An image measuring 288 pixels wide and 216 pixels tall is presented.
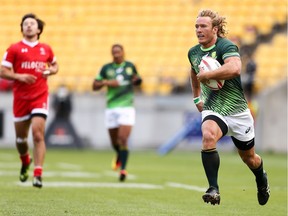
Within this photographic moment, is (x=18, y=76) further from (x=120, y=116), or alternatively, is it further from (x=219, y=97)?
(x=219, y=97)

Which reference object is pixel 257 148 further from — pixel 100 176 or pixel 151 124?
pixel 100 176

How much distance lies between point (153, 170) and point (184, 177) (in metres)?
1.85

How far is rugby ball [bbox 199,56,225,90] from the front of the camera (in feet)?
28.1

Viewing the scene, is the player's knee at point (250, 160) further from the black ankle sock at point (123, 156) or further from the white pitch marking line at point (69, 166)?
the white pitch marking line at point (69, 166)

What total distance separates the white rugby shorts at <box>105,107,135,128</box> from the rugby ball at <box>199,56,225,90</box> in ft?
21.2

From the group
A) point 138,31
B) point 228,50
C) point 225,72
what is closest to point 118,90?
point 228,50

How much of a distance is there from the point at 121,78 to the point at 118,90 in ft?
0.77

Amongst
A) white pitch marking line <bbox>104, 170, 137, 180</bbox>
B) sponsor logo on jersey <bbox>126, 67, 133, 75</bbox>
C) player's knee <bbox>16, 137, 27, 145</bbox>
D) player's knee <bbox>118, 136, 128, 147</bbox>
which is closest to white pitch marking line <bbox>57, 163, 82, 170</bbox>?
white pitch marking line <bbox>104, 170, 137, 180</bbox>

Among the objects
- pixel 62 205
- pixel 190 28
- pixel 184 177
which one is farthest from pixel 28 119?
pixel 190 28

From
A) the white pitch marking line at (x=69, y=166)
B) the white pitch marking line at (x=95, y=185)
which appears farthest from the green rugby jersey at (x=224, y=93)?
the white pitch marking line at (x=69, y=166)

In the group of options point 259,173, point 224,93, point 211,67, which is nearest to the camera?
point 211,67

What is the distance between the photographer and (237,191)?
1197cm

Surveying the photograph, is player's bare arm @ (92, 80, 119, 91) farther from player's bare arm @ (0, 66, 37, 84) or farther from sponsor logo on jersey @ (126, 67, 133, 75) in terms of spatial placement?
player's bare arm @ (0, 66, 37, 84)

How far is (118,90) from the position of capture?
50.2ft
